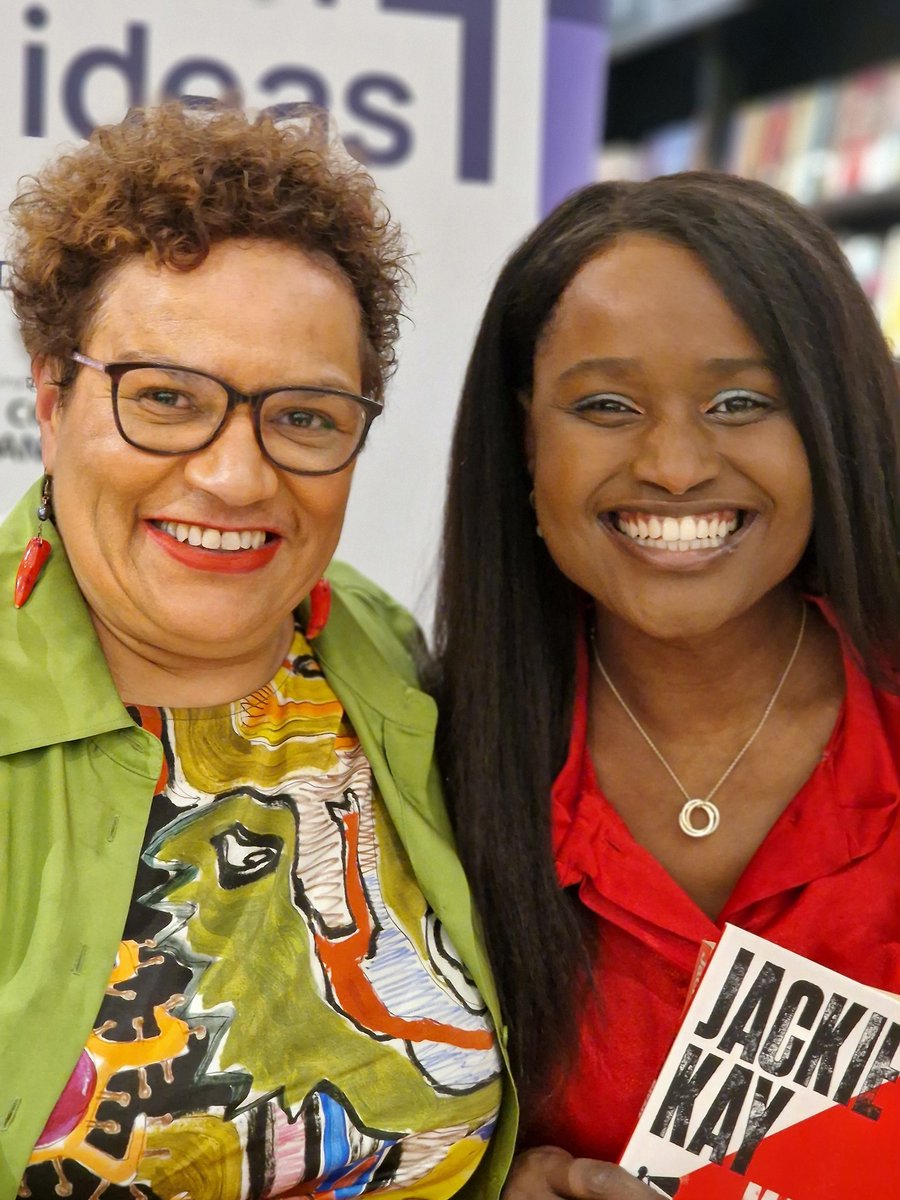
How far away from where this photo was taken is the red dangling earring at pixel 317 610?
6.04 feet

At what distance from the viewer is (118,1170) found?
1.44 metres

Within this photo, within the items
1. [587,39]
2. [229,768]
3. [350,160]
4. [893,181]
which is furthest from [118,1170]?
[893,181]

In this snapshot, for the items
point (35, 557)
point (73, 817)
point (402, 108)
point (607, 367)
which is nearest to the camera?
point (73, 817)

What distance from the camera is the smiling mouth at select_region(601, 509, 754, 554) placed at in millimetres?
1773

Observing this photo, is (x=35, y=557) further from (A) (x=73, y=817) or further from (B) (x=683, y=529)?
(B) (x=683, y=529)

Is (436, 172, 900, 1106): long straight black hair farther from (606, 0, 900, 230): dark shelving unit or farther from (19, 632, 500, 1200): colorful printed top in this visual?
(606, 0, 900, 230): dark shelving unit

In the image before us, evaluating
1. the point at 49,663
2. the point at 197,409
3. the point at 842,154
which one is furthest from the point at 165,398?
the point at 842,154

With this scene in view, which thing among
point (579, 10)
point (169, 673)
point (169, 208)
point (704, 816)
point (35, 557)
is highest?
point (579, 10)

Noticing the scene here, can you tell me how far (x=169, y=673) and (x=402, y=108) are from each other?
52.1 inches

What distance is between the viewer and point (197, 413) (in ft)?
5.18

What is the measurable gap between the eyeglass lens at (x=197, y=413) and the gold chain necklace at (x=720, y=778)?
62 cm

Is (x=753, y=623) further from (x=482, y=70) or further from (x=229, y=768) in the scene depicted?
(x=482, y=70)

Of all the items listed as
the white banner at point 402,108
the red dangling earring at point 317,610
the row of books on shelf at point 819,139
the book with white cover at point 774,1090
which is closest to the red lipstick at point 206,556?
the red dangling earring at point 317,610

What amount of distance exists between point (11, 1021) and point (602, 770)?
0.86 m
